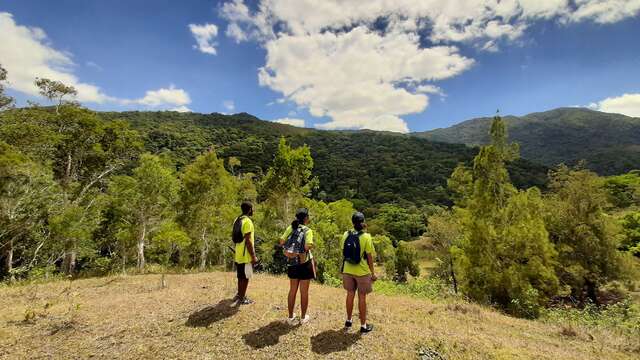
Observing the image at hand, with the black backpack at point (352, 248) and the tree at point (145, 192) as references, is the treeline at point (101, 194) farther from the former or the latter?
the black backpack at point (352, 248)

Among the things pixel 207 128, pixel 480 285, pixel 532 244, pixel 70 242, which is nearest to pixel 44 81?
pixel 70 242

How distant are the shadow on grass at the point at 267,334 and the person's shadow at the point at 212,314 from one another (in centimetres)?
A: 107

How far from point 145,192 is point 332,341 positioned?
17460 millimetres

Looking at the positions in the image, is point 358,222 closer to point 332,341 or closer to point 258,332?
point 332,341

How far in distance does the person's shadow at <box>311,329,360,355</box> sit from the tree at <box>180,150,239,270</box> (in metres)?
18.2

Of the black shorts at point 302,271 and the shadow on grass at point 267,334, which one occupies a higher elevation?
the black shorts at point 302,271

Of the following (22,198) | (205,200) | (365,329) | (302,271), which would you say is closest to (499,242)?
(365,329)

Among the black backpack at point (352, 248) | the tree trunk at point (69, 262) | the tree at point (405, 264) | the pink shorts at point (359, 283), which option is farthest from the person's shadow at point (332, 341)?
the tree at point (405, 264)

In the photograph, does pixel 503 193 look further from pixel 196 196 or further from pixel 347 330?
pixel 196 196

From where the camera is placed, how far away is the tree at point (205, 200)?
23.8 metres

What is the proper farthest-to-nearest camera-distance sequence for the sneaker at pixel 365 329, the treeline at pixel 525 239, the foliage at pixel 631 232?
the foliage at pixel 631 232, the treeline at pixel 525 239, the sneaker at pixel 365 329

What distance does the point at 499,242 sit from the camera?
52.1ft

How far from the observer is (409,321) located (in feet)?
26.9

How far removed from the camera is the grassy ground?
6438mm
